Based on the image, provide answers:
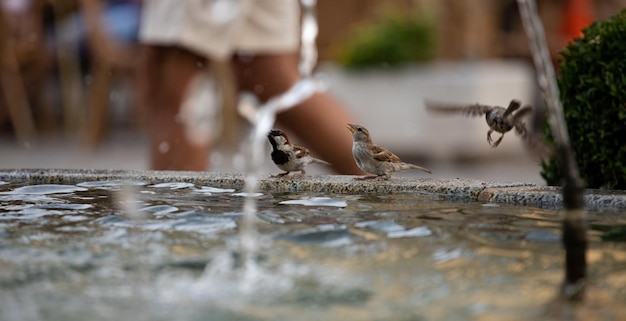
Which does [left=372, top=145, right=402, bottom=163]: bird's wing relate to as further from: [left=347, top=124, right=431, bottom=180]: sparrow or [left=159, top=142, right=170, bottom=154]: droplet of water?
[left=159, top=142, right=170, bottom=154]: droplet of water

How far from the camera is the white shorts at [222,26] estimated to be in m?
5.26

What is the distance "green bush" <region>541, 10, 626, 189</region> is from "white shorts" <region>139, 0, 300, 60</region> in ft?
5.94

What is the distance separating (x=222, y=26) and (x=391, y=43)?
5326mm

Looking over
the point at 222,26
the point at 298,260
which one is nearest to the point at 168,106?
the point at 222,26

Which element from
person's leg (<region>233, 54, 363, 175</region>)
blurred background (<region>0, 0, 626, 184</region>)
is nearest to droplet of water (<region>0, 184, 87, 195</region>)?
person's leg (<region>233, 54, 363, 175</region>)

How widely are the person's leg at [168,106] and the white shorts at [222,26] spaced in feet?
0.25

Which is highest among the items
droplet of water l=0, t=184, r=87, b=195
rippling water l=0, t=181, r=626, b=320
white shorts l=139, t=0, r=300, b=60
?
white shorts l=139, t=0, r=300, b=60

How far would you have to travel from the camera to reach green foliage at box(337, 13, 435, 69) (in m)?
10.6

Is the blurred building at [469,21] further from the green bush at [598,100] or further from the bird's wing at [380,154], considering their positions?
the bird's wing at [380,154]

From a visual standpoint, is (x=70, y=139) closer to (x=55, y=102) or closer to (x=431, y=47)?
(x=55, y=102)

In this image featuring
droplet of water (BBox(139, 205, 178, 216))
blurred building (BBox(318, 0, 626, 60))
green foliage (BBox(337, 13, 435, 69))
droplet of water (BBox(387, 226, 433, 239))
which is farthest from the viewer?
blurred building (BBox(318, 0, 626, 60))

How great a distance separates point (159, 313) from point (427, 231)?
1.00m

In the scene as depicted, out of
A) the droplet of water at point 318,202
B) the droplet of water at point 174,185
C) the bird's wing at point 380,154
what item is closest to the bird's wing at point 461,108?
the bird's wing at point 380,154

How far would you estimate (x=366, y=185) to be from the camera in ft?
12.4
